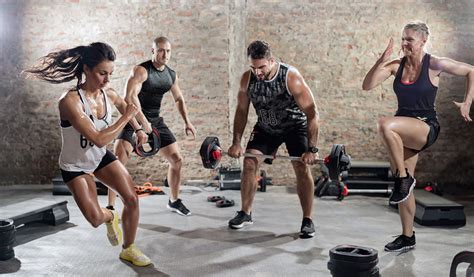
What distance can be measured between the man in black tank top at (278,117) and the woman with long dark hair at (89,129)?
1.14m

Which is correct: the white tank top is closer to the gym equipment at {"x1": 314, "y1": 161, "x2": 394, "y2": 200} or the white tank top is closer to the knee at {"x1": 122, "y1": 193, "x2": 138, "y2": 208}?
the knee at {"x1": 122, "y1": 193, "x2": 138, "y2": 208}

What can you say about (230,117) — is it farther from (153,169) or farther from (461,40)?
(461,40)

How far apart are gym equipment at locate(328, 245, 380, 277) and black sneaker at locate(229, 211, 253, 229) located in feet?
5.41

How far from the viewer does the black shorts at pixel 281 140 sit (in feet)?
14.5

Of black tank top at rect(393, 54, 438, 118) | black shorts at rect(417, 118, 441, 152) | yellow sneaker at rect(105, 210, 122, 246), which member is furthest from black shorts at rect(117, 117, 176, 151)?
black shorts at rect(417, 118, 441, 152)

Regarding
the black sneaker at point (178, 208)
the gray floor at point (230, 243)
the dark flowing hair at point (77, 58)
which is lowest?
the gray floor at point (230, 243)

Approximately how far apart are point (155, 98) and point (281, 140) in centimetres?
128

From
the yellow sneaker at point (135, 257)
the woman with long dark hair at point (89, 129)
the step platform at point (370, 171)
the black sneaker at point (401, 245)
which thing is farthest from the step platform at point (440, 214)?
the woman with long dark hair at point (89, 129)

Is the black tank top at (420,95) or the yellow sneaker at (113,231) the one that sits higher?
the black tank top at (420,95)

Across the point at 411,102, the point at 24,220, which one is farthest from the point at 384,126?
the point at 24,220

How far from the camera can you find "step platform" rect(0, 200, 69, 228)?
442 centimetres

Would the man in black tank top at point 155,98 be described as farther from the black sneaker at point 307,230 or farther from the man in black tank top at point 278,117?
the black sneaker at point 307,230

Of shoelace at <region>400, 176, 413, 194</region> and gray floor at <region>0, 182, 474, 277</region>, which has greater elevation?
shoelace at <region>400, 176, 413, 194</region>

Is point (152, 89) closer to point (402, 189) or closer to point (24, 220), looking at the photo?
point (24, 220)
